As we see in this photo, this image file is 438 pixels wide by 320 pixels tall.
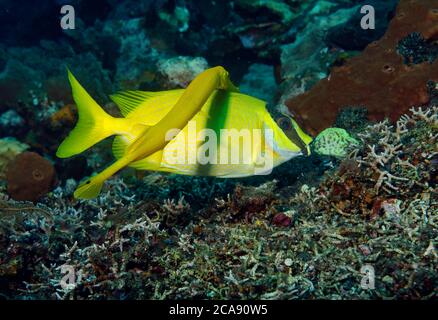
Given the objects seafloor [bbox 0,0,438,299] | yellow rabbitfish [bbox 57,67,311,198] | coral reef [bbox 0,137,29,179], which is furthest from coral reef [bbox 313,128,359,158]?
coral reef [bbox 0,137,29,179]

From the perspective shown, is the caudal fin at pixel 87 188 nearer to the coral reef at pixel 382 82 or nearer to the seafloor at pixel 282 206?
the seafloor at pixel 282 206

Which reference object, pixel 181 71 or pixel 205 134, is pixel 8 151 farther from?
pixel 205 134

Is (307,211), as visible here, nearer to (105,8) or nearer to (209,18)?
A: (209,18)

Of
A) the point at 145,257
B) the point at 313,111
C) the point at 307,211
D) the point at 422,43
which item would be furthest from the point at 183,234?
the point at 422,43

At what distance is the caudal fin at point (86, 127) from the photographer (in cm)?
276

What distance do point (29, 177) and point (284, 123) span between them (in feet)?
14.3

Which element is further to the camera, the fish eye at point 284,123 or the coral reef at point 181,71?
the coral reef at point 181,71

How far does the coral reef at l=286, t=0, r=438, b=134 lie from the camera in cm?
491

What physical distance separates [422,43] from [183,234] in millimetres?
4657

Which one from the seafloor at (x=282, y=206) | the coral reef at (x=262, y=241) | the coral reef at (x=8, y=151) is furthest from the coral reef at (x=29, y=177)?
the coral reef at (x=262, y=241)

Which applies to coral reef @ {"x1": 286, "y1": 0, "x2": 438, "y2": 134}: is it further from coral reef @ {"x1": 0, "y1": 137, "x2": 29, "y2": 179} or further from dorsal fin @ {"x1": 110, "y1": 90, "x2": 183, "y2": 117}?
coral reef @ {"x1": 0, "y1": 137, "x2": 29, "y2": 179}

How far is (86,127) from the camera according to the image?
9.40ft

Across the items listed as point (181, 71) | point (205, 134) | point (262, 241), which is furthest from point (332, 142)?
point (181, 71)

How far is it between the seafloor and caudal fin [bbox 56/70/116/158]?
0.89m
